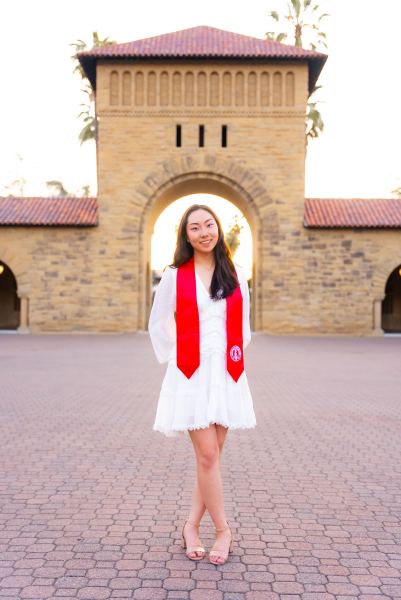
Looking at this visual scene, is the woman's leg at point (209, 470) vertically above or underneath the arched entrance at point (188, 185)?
underneath

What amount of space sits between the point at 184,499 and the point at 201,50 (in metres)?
25.9

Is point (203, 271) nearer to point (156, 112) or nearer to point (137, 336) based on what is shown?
point (137, 336)

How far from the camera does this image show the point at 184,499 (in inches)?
195

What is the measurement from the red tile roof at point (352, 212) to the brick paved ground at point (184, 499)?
17.7 meters

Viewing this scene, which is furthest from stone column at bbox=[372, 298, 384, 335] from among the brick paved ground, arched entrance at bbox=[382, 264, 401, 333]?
the brick paved ground

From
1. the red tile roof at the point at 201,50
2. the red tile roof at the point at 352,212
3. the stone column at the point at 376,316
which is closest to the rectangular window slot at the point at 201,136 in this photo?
the red tile roof at the point at 201,50

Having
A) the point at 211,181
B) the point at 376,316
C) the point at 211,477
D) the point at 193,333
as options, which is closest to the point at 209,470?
the point at 211,477

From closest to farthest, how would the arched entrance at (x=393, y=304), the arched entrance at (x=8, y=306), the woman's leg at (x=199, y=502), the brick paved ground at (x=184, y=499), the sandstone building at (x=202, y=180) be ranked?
the brick paved ground at (x=184, y=499)
the woman's leg at (x=199, y=502)
the sandstone building at (x=202, y=180)
the arched entrance at (x=393, y=304)
the arched entrance at (x=8, y=306)

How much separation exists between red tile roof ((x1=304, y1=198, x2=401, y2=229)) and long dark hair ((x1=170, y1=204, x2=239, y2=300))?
2405 centimetres

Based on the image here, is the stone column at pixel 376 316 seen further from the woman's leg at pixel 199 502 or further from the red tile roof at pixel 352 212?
the woman's leg at pixel 199 502

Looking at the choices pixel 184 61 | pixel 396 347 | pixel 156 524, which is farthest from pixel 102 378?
pixel 184 61

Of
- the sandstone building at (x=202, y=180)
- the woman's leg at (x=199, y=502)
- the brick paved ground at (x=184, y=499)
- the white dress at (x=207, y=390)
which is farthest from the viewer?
the sandstone building at (x=202, y=180)

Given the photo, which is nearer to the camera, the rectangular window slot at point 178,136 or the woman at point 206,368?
the woman at point 206,368

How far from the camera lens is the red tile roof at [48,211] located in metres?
27.6
